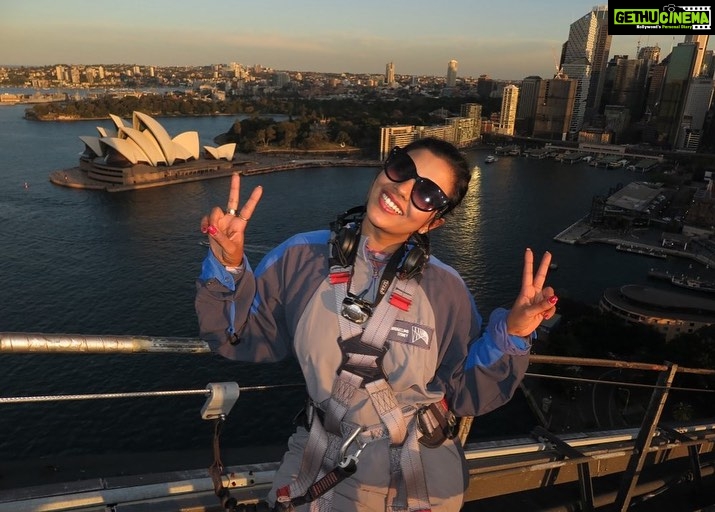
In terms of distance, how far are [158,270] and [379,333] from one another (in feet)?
36.6

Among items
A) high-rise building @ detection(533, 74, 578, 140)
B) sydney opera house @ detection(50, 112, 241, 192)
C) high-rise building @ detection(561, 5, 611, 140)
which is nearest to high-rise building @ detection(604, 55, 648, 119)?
high-rise building @ detection(561, 5, 611, 140)

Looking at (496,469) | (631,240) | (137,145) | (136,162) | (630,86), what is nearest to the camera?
(496,469)

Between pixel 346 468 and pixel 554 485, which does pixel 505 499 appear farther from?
pixel 346 468

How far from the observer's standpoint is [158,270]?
36.1 feet

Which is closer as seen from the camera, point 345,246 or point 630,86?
point 345,246

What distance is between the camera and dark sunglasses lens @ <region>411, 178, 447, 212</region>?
32.3 inches

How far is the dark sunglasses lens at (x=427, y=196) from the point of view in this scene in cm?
82

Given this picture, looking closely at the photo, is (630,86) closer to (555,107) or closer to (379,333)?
(555,107)

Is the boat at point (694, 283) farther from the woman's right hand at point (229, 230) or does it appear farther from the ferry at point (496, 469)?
the woman's right hand at point (229, 230)

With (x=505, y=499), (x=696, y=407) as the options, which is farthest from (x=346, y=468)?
(x=696, y=407)

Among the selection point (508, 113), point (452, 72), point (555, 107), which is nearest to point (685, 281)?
point (508, 113)

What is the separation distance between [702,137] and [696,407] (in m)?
35.3

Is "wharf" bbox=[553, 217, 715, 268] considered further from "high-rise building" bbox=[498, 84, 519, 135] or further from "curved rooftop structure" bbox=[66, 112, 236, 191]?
"high-rise building" bbox=[498, 84, 519, 135]

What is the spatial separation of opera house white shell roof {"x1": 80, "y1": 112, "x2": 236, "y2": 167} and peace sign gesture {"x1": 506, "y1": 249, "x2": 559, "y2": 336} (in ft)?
70.0
